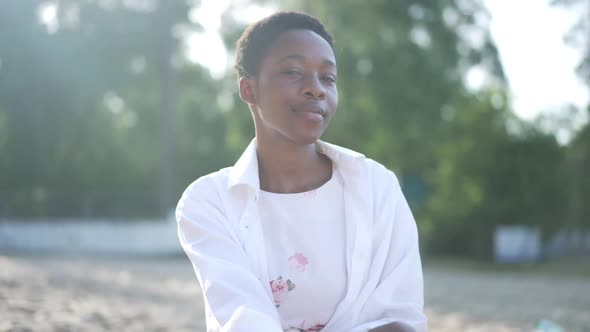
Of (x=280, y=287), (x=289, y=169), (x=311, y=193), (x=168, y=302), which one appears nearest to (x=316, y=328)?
(x=280, y=287)

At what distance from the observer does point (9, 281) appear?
797 centimetres

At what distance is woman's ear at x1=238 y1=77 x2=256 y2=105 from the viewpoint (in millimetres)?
2307

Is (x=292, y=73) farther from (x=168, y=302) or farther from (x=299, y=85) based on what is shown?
(x=168, y=302)

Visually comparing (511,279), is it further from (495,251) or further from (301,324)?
(301,324)

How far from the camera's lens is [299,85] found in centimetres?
216

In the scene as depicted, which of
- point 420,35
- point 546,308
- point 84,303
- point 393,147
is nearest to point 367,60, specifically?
point 420,35

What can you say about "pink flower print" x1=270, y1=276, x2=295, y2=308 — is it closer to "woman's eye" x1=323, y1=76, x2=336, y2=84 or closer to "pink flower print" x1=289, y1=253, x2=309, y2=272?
"pink flower print" x1=289, y1=253, x2=309, y2=272

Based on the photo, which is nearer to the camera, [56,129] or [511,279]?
[511,279]

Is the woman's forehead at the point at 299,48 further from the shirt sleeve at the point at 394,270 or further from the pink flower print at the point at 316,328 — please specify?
the pink flower print at the point at 316,328

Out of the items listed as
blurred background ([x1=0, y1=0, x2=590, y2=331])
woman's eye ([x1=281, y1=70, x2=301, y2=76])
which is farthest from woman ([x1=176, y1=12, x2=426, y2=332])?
blurred background ([x1=0, y1=0, x2=590, y2=331])

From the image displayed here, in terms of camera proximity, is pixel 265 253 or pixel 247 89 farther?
pixel 247 89

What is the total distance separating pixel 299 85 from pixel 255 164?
0.30 meters

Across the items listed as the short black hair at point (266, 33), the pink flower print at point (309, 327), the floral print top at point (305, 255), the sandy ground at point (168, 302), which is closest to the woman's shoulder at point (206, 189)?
the floral print top at point (305, 255)

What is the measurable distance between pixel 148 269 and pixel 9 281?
623 cm
